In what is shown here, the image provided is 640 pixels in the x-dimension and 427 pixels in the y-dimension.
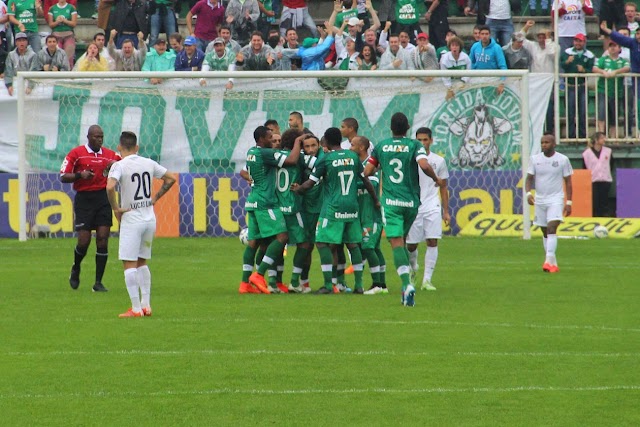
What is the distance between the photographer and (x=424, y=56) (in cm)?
2653

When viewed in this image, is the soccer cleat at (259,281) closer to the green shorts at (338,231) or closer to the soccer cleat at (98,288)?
the green shorts at (338,231)

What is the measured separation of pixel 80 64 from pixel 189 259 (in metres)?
7.70

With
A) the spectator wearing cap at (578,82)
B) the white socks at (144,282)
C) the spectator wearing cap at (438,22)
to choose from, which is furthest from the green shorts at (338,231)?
the spectator wearing cap at (438,22)

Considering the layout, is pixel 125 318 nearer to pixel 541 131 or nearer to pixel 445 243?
pixel 445 243

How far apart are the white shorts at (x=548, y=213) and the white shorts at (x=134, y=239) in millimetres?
7227

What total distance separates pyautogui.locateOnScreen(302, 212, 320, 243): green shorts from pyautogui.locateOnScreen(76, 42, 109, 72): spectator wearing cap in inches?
476

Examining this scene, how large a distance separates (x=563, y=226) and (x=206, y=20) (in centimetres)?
897

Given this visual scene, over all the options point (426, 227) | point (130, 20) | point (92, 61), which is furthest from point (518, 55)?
point (426, 227)

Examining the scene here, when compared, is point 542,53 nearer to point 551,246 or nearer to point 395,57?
point 395,57

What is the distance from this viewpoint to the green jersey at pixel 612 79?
87.7ft

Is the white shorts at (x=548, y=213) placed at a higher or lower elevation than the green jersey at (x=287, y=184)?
lower

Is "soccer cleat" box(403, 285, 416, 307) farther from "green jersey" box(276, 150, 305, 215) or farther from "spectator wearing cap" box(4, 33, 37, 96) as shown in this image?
"spectator wearing cap" box(4, 33, 37, 96)

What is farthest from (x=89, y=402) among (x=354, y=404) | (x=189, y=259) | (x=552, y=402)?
(x=189, y=259)

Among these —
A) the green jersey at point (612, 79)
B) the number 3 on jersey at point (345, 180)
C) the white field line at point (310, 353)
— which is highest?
the green jersey at point (612, 79)
